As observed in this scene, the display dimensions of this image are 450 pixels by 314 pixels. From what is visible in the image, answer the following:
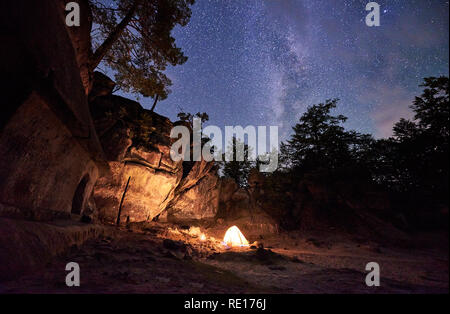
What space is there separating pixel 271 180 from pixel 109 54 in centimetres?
1644

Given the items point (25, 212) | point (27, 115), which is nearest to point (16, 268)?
point (25, 212)

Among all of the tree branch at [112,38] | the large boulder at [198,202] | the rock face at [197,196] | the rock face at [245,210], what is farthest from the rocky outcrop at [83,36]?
the rock face at [245,210]

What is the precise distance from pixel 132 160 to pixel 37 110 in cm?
779

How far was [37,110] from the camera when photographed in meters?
3.63

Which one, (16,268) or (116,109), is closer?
(16,268)

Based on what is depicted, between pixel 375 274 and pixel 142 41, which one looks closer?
pixel 375 274

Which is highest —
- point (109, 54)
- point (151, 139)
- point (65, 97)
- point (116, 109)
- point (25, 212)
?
point (109, 54)

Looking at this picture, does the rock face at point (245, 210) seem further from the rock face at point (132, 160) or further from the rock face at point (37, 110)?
the rock face at point (37, 110)

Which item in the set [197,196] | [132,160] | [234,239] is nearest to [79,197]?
[132,160]

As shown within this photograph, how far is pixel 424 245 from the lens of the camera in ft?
4.98

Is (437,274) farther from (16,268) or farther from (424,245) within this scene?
(16,268)

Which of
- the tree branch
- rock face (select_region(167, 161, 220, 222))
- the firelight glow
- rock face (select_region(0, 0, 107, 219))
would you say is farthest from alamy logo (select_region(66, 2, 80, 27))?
the firelight glow

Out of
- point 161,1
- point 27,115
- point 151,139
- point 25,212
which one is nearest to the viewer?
point 27,115

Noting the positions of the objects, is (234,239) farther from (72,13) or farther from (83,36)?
(72,13)
